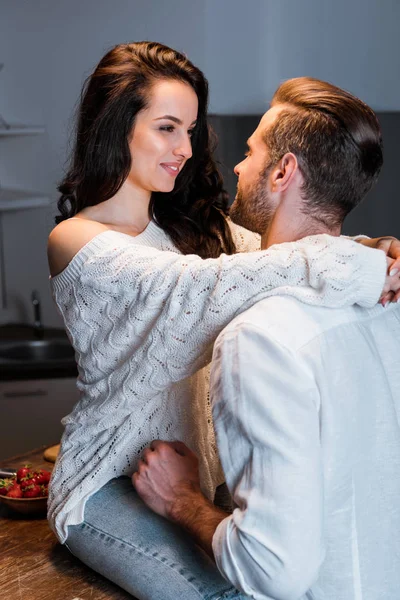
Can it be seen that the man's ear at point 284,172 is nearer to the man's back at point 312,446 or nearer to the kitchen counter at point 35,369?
the man's back at point 312,446

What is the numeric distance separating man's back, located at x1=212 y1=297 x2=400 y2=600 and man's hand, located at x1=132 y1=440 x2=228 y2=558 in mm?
164

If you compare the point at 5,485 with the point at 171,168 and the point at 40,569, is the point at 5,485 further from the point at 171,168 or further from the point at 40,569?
the point at 171,168

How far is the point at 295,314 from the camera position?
1.38 metres

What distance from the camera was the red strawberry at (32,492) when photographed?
2000 millimetres

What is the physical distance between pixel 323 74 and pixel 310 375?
2.67 metres

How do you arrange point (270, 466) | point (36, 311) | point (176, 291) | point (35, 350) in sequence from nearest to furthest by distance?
point (270, 466) < point (176, 291) < point (35, 350) < point (36, 311)

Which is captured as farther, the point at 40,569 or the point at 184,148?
the point at 184,148

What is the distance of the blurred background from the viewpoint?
3.59 m

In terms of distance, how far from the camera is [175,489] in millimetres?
1625

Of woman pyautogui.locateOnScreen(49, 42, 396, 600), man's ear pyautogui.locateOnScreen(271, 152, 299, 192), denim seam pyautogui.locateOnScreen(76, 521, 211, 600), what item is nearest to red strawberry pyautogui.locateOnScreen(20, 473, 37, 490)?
woman pyautogui.locateOnScreen(49, 42, 396, 600)

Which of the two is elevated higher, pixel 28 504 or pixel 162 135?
pixel 162 135

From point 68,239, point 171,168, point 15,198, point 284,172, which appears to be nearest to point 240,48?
point 15,198

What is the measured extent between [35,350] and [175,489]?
2.48 meters

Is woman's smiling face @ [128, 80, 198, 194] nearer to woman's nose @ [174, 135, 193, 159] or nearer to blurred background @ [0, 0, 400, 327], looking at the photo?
woman's nose @ [174, 135, 193, 159]
